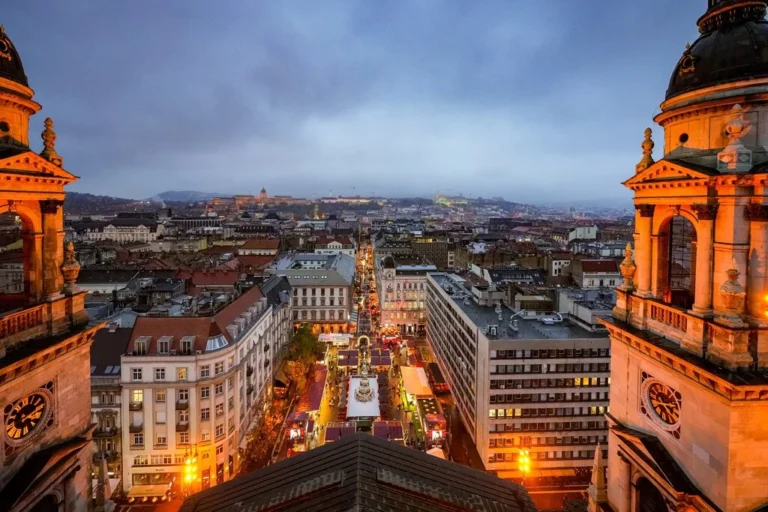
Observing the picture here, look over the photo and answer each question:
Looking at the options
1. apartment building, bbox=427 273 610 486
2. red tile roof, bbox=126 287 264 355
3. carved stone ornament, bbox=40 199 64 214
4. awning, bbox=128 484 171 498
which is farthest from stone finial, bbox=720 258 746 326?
awning, bbox=128 484 171 498

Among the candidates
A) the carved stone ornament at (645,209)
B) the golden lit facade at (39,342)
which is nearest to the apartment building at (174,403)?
the golden lit facade at (39,342)

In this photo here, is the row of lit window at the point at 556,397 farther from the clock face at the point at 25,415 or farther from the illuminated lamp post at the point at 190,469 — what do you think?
the clock face at the point at 25,415

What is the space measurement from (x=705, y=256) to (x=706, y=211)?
1431mm

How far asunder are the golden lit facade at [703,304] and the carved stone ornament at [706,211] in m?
0.04

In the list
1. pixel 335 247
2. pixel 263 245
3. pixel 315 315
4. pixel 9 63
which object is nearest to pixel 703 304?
pixel 9 63

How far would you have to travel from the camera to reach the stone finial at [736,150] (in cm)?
1466

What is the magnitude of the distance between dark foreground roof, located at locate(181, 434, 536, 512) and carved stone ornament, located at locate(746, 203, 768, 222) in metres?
13.7

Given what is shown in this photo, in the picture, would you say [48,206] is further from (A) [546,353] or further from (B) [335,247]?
(B) [335,247]

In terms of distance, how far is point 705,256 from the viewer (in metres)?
15.7

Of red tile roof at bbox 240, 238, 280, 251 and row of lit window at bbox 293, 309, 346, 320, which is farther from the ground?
red tile roof at bbox 240, 238, 280, 251

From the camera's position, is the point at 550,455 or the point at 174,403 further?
the point at 550,455

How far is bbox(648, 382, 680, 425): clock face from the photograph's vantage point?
53.6 feet

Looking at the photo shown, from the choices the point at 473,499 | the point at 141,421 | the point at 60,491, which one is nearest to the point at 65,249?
the point at 60,491

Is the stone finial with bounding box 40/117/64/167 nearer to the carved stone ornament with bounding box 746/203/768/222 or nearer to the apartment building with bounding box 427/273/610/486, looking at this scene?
the carved stone ornament with bounding box 746/203/768/222
